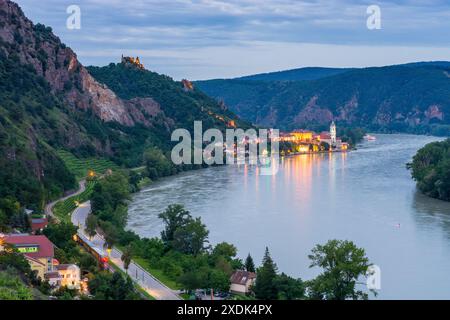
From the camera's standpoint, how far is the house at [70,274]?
1555cm

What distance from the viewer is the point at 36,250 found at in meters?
16.5

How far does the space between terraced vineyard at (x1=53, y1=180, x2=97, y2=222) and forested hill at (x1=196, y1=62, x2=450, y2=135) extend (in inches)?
4234

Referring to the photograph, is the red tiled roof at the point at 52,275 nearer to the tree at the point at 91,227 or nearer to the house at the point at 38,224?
the house at the point at 38,224

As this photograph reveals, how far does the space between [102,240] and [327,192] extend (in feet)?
47.6

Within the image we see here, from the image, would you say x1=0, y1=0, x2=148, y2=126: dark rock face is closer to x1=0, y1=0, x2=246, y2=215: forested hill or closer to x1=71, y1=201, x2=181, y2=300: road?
x1=0, y1=0, x2=246, y2=215: forested hill

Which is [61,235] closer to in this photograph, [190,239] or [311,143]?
[190,239]

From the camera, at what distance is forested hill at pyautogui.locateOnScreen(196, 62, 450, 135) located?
14288 cm

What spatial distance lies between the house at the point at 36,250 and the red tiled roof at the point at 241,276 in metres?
3.94

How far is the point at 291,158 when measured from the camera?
5850 cm

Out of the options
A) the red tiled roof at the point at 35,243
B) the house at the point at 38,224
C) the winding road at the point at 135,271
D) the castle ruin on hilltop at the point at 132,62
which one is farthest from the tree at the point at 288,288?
the castle ruin on hilltop at the point at 132,62

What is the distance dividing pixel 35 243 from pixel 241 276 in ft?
15.4

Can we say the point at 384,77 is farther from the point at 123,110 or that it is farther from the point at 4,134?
the point at 4,134
